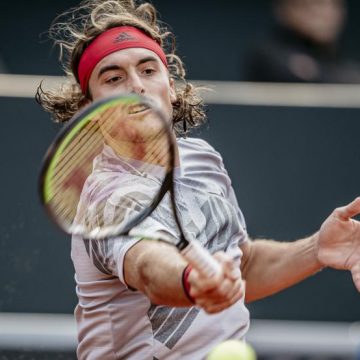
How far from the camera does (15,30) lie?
6.91m

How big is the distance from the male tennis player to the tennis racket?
1.7 inches

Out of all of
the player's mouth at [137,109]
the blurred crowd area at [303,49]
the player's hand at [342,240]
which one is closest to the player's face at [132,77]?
the player's mouth at [137,109]

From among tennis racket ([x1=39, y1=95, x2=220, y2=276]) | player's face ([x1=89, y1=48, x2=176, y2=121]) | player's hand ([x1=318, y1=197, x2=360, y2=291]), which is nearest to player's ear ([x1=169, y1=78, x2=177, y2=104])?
player's face ([x1=89, y1=48, x2=176, y2=121])

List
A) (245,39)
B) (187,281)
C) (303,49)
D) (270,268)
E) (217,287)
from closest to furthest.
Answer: (217,287) < (187,281) < (270,268) < (303,49) < (245,39)

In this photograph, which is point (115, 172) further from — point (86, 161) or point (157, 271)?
point (157, 271)

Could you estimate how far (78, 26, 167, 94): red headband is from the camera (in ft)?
12.0

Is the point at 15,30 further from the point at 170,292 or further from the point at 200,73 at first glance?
the point at 170,292

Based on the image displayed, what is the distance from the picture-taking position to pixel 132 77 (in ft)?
11.7

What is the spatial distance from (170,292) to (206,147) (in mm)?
1185

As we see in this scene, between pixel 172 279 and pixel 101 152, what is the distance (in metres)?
0.74

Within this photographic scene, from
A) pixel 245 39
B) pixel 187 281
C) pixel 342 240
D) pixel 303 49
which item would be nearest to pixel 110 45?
pixel 342 240

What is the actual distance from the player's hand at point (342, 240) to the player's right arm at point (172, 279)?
89 cm

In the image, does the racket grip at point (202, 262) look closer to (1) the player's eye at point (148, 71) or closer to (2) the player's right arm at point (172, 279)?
(2) the player's right arm at point (172, 279)

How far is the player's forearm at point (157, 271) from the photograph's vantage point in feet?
9.47
